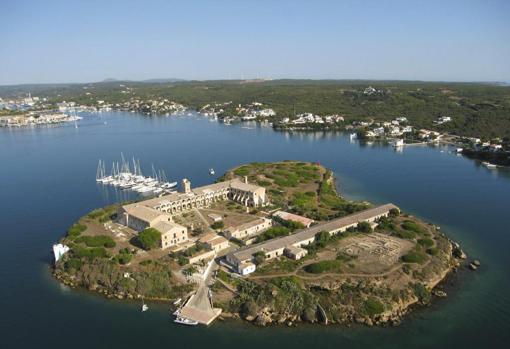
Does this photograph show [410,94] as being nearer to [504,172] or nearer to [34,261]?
[504,172]

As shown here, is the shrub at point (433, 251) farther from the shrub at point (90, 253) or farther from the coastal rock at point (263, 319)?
the shrub at point (90, 253)

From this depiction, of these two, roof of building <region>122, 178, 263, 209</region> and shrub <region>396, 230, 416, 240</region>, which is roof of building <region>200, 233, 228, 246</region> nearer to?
roof of building <region>122, 178, 263, 209</region>

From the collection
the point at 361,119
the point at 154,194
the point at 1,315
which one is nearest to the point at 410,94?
the point at 361,119

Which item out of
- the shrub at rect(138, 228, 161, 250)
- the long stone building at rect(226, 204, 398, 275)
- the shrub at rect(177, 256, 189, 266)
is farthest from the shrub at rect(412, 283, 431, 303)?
the shrub at rect(138, 228, 161, 250)

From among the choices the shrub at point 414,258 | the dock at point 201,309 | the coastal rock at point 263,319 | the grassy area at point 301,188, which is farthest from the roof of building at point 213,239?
the shrub at point 414,258

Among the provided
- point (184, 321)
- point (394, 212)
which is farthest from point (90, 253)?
point (394, 212)

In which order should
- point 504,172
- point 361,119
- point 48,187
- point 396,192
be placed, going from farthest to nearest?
point 361,119 < point 504,172 < point 48,187 < point 396,192
